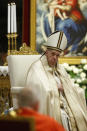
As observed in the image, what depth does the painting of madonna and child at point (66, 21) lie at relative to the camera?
12.5m

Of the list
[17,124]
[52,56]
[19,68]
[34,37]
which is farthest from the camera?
[34,37]

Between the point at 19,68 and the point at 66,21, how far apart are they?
17.3 feet

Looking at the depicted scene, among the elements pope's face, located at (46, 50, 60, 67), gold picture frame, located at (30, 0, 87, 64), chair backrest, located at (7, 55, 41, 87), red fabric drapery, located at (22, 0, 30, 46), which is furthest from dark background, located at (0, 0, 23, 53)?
pope's face, located at (46, 50, 60, 67)

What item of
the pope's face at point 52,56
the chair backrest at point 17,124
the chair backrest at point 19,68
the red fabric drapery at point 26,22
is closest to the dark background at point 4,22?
the red fabric drapery at point 26,22

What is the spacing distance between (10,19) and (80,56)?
3.26 metres

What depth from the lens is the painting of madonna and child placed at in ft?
41.0

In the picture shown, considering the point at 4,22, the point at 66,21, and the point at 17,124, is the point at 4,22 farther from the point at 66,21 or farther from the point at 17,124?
the point at 17,124

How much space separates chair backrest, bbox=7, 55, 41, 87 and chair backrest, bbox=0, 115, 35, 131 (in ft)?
11.9

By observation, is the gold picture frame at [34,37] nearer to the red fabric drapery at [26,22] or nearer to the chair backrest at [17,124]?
the red fabric drapery at [26,22]

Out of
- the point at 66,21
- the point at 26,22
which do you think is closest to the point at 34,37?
the point at 26,22

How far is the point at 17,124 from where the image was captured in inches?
152

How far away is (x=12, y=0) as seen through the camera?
12438mm

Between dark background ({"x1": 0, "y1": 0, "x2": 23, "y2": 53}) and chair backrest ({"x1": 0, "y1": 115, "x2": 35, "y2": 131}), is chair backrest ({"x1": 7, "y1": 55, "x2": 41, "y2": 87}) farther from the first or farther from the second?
dark background ({"x1": 0, "y1": 0, "x2": 23, "y2": 53})

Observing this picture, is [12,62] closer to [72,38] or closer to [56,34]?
[56,34]
